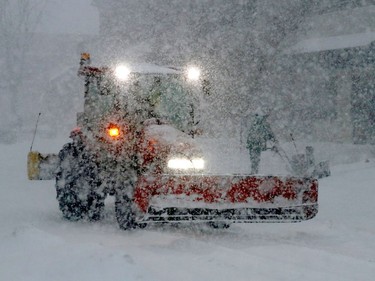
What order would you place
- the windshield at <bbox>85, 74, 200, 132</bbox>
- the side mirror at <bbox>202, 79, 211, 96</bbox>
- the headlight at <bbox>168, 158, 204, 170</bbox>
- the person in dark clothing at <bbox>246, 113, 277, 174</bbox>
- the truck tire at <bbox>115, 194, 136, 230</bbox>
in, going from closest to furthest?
the truck tire at <bbox>115, 194, 136, 230</bbox>
the headlight at <bbox>168, 158, 204, 170</bbox>
the windshield at <bbox>85, 74, 200, 132</bbox>
the side mirror at <bbox>202, 79, 211, 96</bbox>
the person in dark clothing at <bbox>246, 113, 277, 174</bbox>

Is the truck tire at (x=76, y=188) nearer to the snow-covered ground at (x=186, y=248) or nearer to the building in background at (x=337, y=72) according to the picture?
the snow-covered ground at (x=186, y=248)

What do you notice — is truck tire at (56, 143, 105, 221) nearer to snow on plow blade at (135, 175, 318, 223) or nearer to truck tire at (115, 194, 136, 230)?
truck tire at (115, 194, 136, 230)

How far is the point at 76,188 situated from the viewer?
8055 mm

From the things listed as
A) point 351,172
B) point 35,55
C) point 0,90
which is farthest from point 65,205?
point 35,55

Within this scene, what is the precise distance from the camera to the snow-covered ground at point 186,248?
4.96 m

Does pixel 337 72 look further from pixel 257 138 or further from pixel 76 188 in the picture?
pixel 76 188

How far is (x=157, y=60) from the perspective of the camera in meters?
24.7

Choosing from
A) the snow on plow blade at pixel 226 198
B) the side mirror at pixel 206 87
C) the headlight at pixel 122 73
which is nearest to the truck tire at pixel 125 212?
the snow on plow blade at pixel 226 198

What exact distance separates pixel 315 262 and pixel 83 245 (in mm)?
2169

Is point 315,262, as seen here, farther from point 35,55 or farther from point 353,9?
point 35,55

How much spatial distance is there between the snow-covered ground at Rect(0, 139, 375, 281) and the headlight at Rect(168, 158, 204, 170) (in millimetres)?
799

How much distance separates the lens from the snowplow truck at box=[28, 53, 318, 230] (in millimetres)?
6750

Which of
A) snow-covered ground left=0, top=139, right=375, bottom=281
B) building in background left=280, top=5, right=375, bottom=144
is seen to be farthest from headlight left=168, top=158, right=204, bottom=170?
building in background left=280, top=5, right=375, bottom=144

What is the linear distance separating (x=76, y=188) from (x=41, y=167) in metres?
0.80
